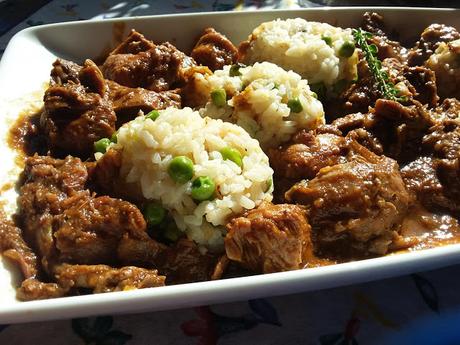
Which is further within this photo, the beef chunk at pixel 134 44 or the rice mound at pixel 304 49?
the beef chunk at pixel 134 44

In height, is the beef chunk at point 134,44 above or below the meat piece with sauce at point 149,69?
above

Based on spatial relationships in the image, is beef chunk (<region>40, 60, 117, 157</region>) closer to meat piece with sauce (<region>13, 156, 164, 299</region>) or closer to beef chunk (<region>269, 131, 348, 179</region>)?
meat piece with sauce (<region>13, 156, 164, 299</region>)

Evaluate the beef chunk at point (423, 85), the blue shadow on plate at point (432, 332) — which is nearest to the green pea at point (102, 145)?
the blue shadow on plate at point (432, 332)

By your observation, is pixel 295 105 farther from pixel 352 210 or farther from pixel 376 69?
pixel 352 210

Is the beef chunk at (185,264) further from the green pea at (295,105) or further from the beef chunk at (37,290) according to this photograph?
the green pea at (295,105)

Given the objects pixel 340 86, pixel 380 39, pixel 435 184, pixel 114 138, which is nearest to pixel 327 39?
pixel 340 86

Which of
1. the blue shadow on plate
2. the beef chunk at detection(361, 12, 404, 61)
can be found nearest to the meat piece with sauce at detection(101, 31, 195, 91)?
the beef chunk at detection(361, 12, 404, 61)
